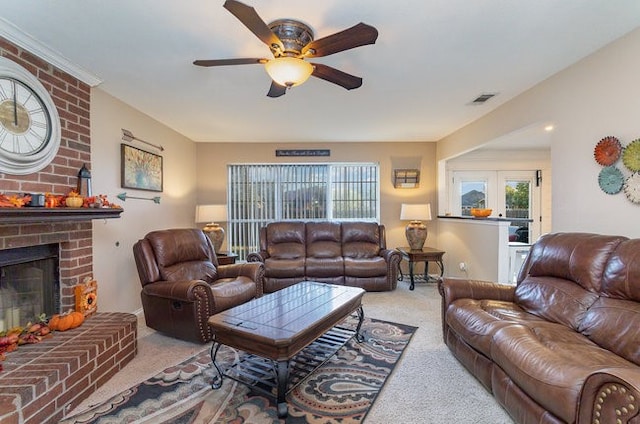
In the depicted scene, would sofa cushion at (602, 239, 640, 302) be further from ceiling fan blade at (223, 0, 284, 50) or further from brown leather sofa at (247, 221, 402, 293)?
brown leather sofa at (247, 221, 402, 293)

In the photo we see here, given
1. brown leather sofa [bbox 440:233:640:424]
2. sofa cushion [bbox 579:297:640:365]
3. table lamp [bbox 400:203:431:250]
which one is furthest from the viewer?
table lamp [bbox 400:203:431:250]

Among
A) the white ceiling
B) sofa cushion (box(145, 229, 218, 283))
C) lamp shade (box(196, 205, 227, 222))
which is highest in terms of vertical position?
the white ceiling

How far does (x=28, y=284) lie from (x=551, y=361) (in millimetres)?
3542

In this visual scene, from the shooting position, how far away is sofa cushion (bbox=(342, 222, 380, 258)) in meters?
4.63

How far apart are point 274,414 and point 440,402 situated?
1040mm

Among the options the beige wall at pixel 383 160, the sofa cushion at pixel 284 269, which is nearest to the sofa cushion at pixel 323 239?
the sofa cushion at pixel 284 269

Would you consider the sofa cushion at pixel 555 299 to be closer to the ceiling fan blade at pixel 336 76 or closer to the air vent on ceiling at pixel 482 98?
the air vent on ceiling at pixel 482 98

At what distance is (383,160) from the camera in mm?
5332

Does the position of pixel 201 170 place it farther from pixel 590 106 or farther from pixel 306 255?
pixel 590 106

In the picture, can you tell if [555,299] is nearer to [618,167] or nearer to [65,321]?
[618,167]

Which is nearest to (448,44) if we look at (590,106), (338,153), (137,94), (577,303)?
(590,106)

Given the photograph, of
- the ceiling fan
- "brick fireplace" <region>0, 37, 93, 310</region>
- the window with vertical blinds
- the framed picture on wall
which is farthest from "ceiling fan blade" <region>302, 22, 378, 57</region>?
the window with vertical blinds

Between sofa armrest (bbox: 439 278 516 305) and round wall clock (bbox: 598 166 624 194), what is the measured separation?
1.01 m

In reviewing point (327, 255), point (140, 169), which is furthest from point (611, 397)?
point (140, 169)
